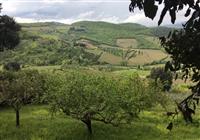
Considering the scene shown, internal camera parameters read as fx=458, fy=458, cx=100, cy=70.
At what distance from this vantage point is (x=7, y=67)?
124 m

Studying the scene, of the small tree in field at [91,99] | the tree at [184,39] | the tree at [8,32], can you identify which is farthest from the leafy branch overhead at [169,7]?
the tree at [8,32]

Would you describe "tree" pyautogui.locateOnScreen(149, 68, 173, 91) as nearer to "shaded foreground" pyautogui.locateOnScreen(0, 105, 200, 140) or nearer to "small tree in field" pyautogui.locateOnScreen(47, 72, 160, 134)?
"small tree in field" pyautogui.locateOnScreen(47, 72, 160, 134)

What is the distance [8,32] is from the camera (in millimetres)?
85062

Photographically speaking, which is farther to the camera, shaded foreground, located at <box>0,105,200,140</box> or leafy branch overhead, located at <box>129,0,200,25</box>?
shaded foreground, located at <box>0,105,200,140</box>

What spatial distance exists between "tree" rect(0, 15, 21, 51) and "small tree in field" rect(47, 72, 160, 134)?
97.5 feet

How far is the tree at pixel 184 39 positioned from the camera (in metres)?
6.66

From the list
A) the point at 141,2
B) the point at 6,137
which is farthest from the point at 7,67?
the point at 141,2

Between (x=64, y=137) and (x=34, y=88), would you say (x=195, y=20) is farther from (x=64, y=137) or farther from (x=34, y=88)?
(x=34, y=88)

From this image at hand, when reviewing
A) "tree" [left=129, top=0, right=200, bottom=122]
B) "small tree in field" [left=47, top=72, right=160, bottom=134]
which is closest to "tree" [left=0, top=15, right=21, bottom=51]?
"small tree in field" [left=47, top=72, right=160, bottom=134]

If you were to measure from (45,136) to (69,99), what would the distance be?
5002 millimetres

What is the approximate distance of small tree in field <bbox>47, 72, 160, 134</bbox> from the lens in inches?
2066

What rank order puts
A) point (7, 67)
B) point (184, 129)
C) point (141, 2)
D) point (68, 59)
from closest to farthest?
point (141, 2), point (184, 129), point (7, 67), point (68, 59)

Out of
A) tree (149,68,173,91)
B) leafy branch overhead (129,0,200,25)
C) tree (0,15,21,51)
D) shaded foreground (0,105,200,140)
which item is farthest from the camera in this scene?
tree (0,15,21,51)

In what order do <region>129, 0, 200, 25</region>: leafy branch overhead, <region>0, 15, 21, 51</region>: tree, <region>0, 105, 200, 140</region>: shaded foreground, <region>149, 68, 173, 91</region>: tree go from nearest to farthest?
<region>129, 0, 200, 25</region>: leafy branch overhead → <region>149, 68, 173, 91</region>: tree → <region>0, 105, 200, 140</region>: shaded foreground → <region>0, 15, 21, 51</region>: tree
